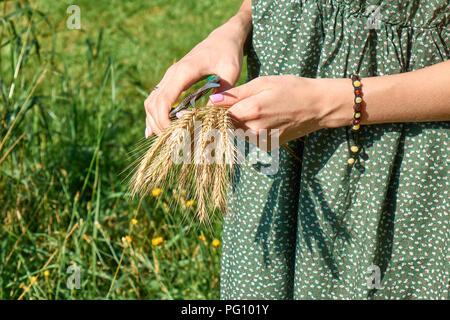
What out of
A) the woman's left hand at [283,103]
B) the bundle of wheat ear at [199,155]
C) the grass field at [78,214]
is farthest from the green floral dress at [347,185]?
the grass field at [78,214]

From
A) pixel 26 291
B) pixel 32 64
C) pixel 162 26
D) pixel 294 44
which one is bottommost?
pixel 26 291

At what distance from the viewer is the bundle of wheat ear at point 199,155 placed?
1054mm

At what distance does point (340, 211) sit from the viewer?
1.32m

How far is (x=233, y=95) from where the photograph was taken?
44.5 inches

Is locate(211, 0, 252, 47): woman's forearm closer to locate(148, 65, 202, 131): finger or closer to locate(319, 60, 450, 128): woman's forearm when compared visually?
locate(148, 65, 202, 131): finger

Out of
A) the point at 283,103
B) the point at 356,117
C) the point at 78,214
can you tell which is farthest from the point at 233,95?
the point at 78,214

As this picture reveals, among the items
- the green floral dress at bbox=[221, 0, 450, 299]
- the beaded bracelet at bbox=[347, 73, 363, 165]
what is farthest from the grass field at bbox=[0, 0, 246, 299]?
the beaded bracelet at bbox=[347, 73, 363, 165]

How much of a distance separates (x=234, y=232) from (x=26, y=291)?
36.6 inches

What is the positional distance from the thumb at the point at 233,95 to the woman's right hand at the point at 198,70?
11 cm

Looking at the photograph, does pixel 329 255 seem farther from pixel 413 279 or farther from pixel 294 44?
pixel 294 44

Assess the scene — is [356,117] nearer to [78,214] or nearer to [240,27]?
[240,27]

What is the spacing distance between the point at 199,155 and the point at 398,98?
1.42 feet

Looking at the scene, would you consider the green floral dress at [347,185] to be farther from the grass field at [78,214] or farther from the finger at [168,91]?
the grass field at [78,214]
